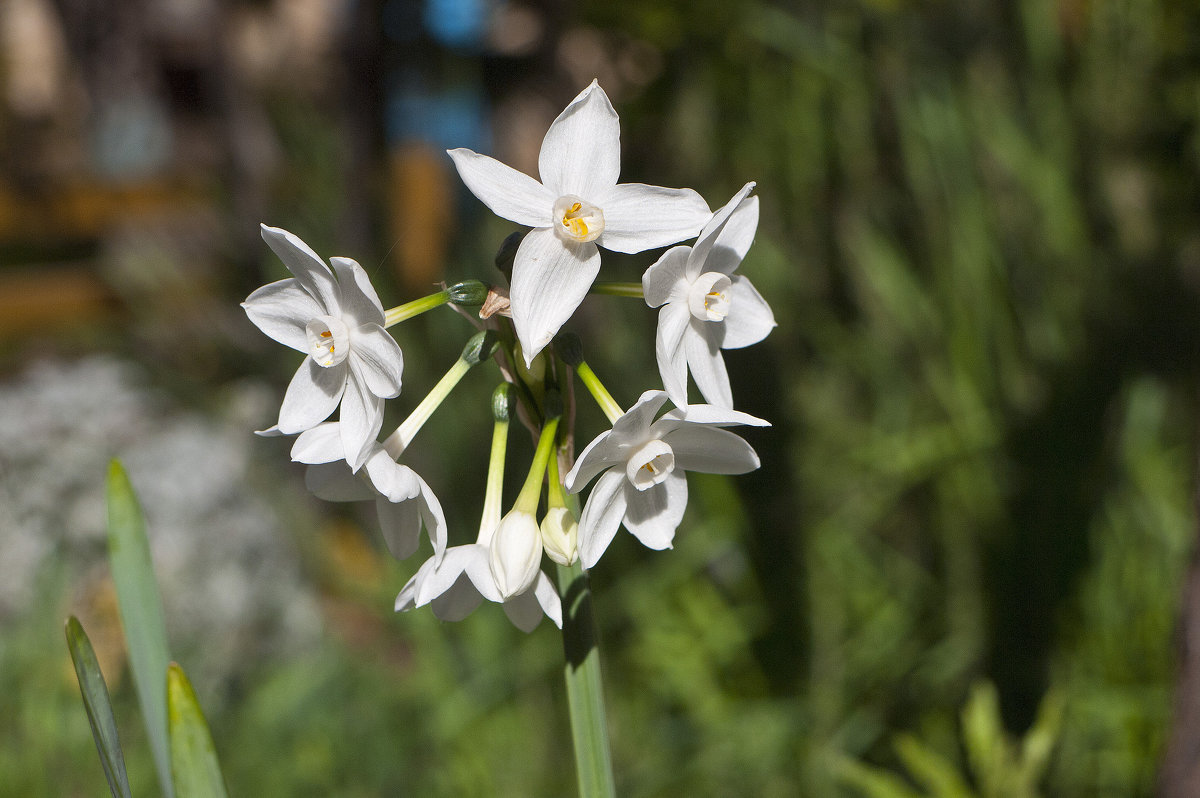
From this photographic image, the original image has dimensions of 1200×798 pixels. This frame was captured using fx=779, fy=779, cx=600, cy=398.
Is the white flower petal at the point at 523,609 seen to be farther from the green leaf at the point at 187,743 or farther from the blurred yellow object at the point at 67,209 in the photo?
the blurred yellow object at the point at 67,209

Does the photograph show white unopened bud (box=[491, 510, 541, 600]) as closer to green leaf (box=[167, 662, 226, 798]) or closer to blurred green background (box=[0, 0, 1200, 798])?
green leaf (box=[167, 662, 226, 798])

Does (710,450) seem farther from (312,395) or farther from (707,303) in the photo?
(312,395)

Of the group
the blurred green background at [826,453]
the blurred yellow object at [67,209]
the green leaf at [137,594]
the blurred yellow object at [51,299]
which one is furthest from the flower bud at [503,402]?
the blurred yellow object at [67,209]

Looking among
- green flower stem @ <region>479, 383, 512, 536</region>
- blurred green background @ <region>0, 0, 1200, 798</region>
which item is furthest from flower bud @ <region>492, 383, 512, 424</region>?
blurred green background @ <region>0, 0, 1200, 798</region>

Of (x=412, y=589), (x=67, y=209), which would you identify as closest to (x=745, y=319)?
(x=412, y=589)

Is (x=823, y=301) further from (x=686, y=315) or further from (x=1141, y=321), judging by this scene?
(x=686, y=315)
